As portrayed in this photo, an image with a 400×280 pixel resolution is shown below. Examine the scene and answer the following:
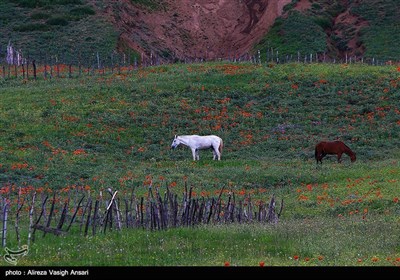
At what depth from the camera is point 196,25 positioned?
90.6m

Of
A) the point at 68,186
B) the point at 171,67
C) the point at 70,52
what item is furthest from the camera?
the point at 70,52

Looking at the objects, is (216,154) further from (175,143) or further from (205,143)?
(175,143)

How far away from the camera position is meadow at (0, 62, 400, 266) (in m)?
16.9

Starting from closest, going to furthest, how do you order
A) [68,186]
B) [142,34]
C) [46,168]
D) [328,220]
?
[328,220] < [68,186] < [46,168] < [142,34]

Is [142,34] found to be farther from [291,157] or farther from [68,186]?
[68,186]

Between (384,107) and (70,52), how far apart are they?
34273 millimetres

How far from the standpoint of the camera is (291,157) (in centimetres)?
3919

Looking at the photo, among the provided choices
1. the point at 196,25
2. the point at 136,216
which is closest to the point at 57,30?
the point at 196,25

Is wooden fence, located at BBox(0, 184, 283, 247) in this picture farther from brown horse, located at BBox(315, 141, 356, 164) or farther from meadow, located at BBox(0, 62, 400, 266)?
brown horse, located at BBox(315, 141, 356, 164)

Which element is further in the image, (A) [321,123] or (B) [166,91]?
(B) [166,91]

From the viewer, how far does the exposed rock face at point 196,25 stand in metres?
83.4

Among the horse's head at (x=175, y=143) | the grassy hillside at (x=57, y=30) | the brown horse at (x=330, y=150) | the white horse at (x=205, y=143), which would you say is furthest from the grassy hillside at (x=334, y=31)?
the white horse at (x=205, y=143)

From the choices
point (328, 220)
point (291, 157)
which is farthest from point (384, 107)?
point (328, 220)

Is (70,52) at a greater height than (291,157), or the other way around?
(70,52)
